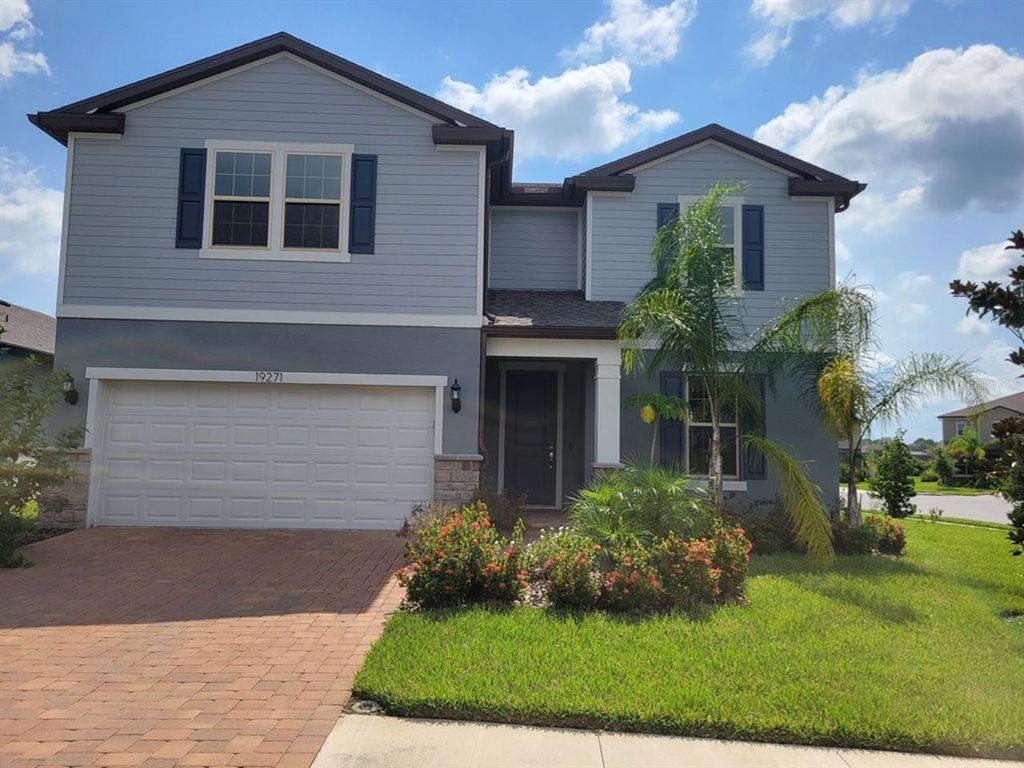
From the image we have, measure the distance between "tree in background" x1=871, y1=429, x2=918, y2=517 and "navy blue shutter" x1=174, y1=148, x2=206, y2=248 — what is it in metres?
13.4

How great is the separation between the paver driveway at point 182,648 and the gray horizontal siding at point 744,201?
21.2 ft

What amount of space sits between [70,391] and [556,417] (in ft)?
26.1

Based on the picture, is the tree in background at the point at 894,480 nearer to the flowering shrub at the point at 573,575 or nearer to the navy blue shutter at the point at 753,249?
the navy blue shutter at the point at 753,249

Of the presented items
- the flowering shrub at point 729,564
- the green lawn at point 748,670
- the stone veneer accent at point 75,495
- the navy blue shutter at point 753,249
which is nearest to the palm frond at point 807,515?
the green lawn at point 748,670

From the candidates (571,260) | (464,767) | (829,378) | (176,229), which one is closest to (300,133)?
(176,229)

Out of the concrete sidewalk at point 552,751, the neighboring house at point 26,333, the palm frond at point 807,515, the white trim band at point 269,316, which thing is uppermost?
the neighboring house at point 26,333

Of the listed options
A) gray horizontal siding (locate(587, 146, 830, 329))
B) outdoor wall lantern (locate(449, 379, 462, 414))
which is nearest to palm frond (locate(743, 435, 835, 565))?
gray horizontal siding (locate(587, 146, 830, 329))

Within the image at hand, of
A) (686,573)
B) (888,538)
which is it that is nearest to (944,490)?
(888,538)

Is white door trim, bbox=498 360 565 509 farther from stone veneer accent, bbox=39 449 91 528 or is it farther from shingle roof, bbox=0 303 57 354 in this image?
shingle roof, bbox=0 303 57 354

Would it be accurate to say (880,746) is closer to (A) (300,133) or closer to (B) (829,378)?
(B) (829,378)

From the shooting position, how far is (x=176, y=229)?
34.8 ft

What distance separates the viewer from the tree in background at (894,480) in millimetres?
13828

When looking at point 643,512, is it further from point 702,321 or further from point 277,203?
point 277,203

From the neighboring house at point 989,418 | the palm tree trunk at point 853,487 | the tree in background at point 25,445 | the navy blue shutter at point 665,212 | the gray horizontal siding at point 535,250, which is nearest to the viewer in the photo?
the tree in background at point 25,445
